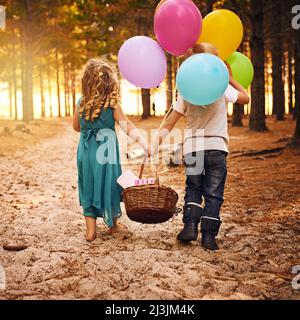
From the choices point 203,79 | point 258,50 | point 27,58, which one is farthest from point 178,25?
point 27,58

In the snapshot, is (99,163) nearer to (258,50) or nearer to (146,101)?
(258,50)

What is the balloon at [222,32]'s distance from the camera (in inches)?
154

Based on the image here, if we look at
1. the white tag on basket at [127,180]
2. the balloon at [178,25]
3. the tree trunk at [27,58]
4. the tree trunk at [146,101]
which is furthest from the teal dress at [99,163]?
the tree trunk at [146,101]

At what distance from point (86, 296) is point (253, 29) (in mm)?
12393

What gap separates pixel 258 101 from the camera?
532 inches

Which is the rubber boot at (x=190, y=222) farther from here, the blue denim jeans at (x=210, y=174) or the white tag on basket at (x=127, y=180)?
the white tag on basket at (x=127, y=180)

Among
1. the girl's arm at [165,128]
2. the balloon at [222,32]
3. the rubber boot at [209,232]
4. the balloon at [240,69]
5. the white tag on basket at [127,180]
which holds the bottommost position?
the rubber boot at [209,232]

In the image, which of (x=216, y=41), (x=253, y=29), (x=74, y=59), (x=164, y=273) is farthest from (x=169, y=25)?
(x=74, y=59)

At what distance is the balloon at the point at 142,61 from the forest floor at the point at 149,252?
158 centimetres

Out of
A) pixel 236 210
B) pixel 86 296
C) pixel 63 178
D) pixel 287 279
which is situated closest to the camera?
pixel 86 296

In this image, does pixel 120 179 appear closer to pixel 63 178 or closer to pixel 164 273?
pixel 164 273

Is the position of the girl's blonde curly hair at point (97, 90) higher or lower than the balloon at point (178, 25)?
lower

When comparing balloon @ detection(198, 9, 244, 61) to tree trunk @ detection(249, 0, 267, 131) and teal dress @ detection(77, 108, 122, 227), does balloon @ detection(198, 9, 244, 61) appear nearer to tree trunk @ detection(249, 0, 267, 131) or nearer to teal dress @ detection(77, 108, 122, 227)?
teal dress @ detection(77, 108, 122, 227)

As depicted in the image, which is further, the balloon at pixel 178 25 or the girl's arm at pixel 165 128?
the girl's arm at pixel 165 128
